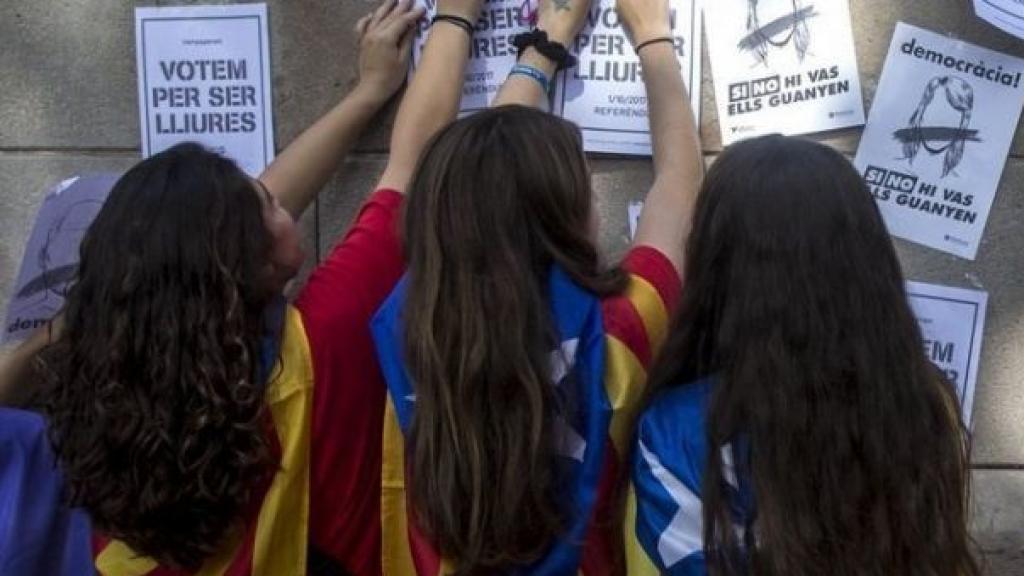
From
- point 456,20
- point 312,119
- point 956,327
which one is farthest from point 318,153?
point 956,327

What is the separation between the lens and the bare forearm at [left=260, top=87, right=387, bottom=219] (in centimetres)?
253

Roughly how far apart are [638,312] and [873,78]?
899mm

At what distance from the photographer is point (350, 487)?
212 centimetres

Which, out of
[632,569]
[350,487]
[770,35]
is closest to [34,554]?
[350,487]

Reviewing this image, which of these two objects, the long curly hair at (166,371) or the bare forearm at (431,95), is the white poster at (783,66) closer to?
the bare forearm at (431,95)

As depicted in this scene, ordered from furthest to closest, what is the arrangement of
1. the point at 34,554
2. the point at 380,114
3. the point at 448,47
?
the point at 380,114, the point at 448,47, the point at 34,554

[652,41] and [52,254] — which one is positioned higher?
[652,41]

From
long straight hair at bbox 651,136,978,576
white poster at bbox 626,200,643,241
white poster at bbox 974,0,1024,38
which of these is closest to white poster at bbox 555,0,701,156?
white poster at bbox 626,200,643,241

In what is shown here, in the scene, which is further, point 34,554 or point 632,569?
point 34,554

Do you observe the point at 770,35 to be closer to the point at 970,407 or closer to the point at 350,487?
the point at 970,407

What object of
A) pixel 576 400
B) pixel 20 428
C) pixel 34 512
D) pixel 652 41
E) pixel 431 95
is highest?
pixel 652 41

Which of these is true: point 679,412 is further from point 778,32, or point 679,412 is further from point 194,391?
point 778,32

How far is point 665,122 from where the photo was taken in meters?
2.52

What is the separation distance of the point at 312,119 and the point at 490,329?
1014mm
